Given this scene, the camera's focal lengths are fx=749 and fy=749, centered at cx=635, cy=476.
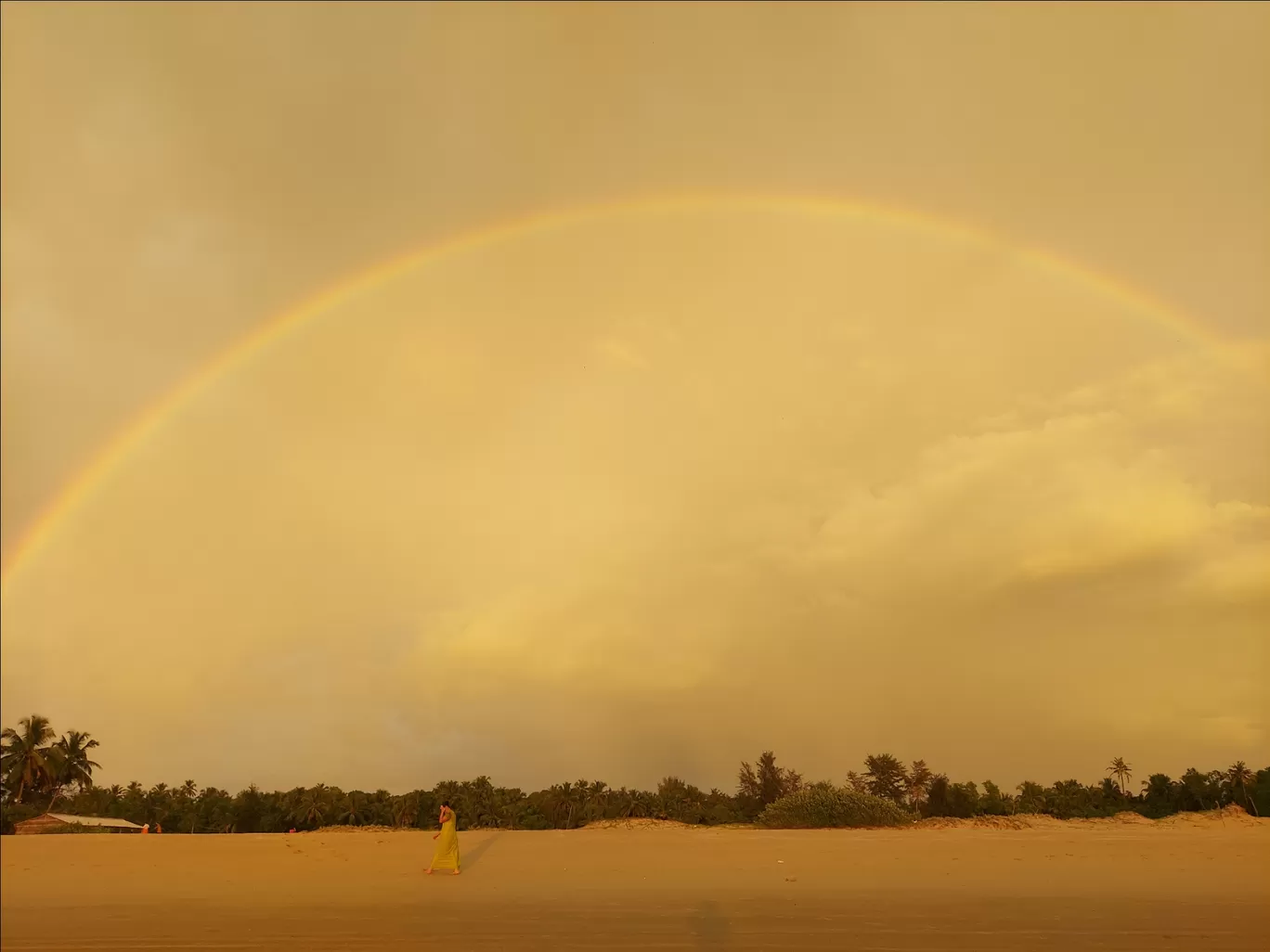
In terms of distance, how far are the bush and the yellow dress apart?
18.6 metres

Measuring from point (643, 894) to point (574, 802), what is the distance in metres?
36.7

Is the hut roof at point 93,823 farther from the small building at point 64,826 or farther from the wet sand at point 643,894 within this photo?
the wet sand at point 643,894

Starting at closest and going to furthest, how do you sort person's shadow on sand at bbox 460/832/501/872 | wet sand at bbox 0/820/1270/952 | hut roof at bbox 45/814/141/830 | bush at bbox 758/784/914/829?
wet sand at bbox 0/820/1270/952, person's shadow on sand at bbox 460/832/501/872, bush at bbox 758/784/914/829, hut roof at bbox 45/814/141/830

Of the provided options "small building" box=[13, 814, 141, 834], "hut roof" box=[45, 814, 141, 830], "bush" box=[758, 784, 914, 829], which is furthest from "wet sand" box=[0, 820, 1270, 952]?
"hut roof" box=[45, 814, 141, 830]

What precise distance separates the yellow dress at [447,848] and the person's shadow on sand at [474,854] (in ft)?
2.55

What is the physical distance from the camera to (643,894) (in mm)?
14445

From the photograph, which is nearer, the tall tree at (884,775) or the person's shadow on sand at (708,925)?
the person's shadow on sand at (708,925)

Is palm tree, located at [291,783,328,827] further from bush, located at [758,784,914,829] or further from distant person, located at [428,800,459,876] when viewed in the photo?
distant person, located at [428,800,459,876]

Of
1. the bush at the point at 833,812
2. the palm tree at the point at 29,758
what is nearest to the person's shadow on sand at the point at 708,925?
the bush at the point at 833,812

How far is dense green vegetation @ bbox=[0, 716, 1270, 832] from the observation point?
113 feet

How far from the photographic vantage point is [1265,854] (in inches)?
735

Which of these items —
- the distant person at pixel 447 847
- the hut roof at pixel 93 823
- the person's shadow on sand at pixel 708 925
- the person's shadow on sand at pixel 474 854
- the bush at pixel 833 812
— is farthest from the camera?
the hut roof at pixel 93 823

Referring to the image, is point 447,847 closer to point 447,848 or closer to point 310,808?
point 447,848

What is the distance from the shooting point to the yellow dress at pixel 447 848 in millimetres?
17078
